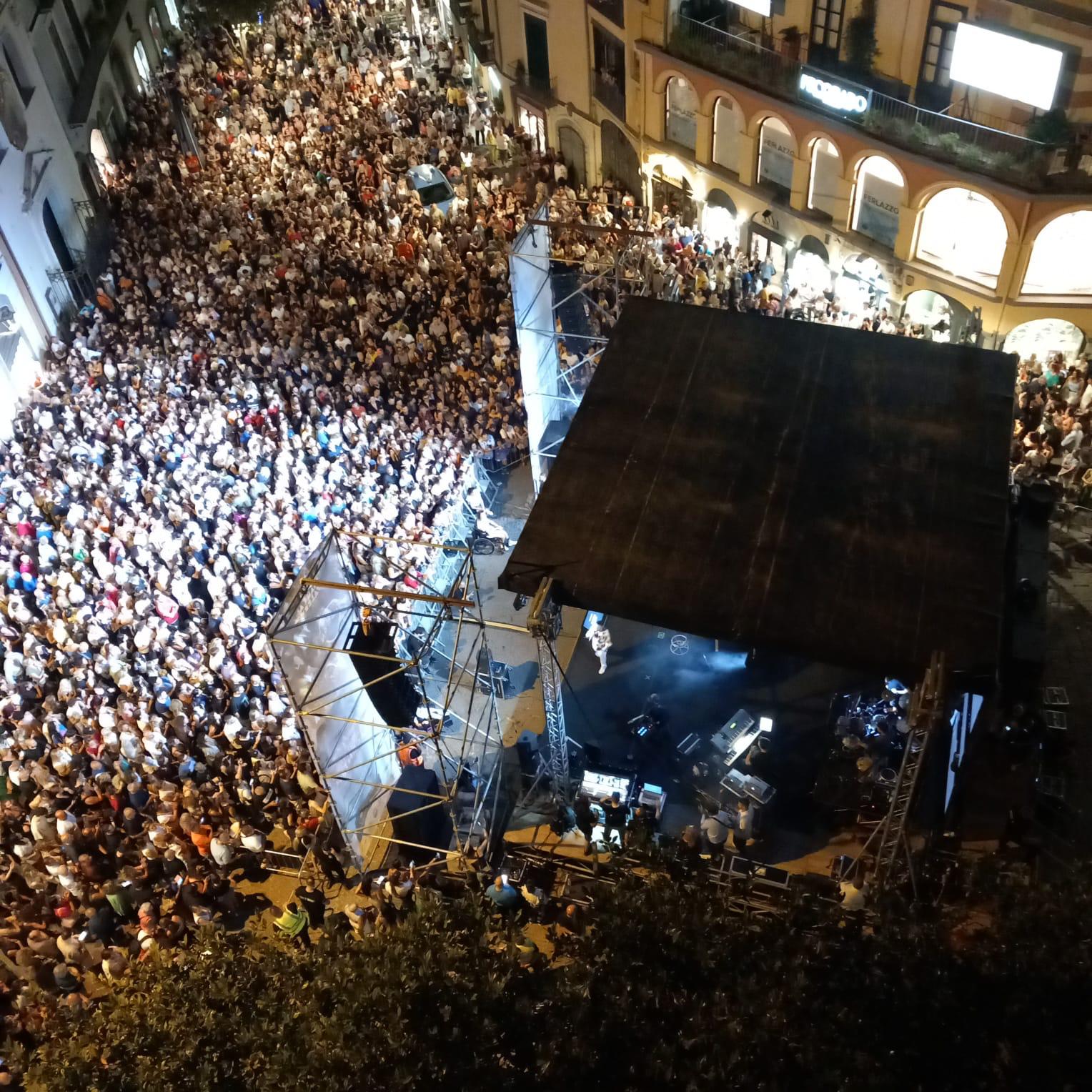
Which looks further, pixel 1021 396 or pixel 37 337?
pixel 37 337

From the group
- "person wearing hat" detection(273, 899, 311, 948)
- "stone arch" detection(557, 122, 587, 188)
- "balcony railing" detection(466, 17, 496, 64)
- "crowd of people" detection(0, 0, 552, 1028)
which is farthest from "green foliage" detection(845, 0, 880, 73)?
"person wearing hat" detection(273, 899, 311, 948)

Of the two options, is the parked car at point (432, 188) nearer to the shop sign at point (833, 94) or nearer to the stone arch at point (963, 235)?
the shop sign at point (833, 94)

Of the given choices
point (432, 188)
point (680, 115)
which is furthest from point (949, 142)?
point (432, 188)

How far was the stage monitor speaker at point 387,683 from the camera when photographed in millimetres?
14000

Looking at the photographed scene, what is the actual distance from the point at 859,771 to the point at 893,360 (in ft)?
19.5

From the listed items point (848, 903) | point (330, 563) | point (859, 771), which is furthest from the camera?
point (859, 771)

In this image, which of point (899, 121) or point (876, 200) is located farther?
point (876, 200)

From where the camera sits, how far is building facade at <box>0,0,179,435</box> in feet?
73.9

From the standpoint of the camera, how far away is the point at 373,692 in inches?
568

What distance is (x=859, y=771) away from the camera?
45.4 feet

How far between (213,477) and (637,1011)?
493 inches

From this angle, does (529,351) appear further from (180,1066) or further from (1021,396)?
(180,1066)

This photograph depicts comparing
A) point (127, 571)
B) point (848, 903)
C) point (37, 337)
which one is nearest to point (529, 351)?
point (127, 571)

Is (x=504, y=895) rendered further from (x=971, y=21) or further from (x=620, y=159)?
(x=620, y=159)
